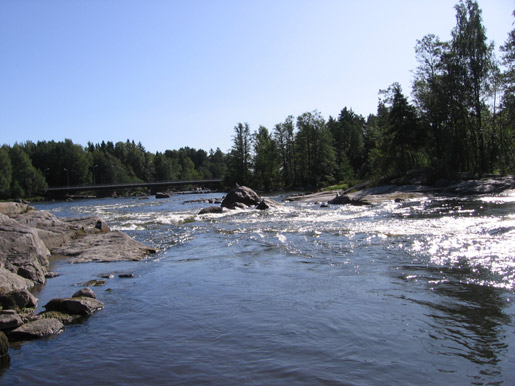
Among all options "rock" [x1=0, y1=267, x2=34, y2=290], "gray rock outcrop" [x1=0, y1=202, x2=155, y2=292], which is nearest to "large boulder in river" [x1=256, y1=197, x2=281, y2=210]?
"gray rock outcrop" [x1=0, y1=202, x2=155, y2=292]

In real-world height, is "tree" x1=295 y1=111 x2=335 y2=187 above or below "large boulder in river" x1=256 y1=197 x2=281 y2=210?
above

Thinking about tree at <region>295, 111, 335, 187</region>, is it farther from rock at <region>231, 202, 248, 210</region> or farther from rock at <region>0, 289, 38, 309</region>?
rock at <region>0, 289, 38, 309</region>

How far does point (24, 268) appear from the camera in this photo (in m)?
10.8

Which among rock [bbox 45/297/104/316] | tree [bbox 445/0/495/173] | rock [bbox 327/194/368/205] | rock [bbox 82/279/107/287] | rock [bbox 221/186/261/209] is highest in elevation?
tree [bbox 445/0/495/173]

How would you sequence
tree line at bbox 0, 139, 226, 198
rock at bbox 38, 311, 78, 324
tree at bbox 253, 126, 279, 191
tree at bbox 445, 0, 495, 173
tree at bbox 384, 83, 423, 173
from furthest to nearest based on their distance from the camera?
tree line at bbox 0, 139, 226, 198, tree at bbox 253, 126, 279, 191, tree at bbox 384, 83, 423, 173, tree at bbox 445, 0, 495, 173, rock at bbox 38, 311, 78, 324

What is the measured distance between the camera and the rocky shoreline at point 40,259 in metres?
7.14

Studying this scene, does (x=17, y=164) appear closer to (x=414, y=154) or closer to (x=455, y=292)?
(x=414, y=154)

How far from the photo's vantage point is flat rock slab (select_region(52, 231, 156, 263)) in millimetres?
13992

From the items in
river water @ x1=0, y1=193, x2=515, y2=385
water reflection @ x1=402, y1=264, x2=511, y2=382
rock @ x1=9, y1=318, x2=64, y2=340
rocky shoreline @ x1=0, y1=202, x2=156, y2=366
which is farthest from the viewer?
rocky shoreline @ x1=0, y1=202, x2=156, y2=366

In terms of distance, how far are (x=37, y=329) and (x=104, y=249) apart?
8.15 meters

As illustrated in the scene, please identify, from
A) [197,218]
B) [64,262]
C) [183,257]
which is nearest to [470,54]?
[197,218]

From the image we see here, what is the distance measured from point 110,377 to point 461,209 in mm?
22036

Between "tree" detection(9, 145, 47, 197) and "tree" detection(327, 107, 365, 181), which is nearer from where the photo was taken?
"tree" detection(327, 107, 365, 181)

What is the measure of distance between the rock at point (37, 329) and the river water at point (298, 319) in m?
0.22
